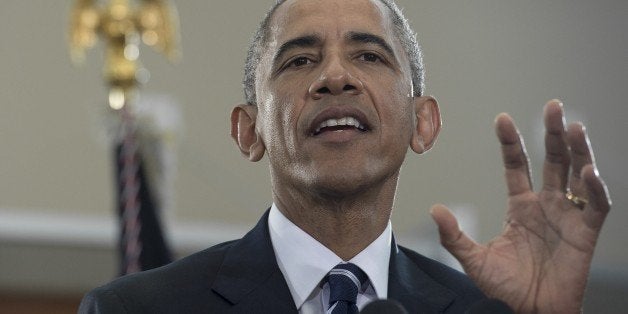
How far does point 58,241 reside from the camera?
7.04 m

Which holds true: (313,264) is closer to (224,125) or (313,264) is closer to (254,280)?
(254,280)

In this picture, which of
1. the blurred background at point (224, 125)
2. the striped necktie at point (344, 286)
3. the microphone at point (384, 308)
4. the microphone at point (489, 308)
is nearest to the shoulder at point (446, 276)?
the striped necktie at point (344, 286)

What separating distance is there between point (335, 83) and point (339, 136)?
4.2 inches

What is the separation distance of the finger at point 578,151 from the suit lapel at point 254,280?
61 centimetres

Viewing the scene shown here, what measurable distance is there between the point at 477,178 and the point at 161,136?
9.02 feet

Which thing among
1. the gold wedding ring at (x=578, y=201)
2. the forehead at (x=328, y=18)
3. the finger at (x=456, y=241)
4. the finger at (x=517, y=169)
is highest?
the forehead at (x=328, y=18)

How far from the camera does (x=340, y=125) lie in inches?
108

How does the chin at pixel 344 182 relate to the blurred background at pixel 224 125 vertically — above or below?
above

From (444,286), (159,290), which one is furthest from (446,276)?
(159,290)

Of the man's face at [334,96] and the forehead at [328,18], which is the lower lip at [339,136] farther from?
the forehead at [328,18]

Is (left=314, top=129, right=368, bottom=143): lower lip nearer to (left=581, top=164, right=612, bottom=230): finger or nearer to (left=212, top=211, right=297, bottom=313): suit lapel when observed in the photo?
(left=212, top=211, right=297, bottom=313): suit lapel

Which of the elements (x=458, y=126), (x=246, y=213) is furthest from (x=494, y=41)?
(x=246, y=213)

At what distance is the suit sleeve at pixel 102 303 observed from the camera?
2615 mm

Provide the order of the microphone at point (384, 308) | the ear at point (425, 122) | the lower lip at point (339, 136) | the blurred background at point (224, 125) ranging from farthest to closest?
1. the blurred background at point (224, 125)
2. the ear at point (425, 122)
3. the lower lip at point (339, 136)
4. the microphone at point (384, 308)
